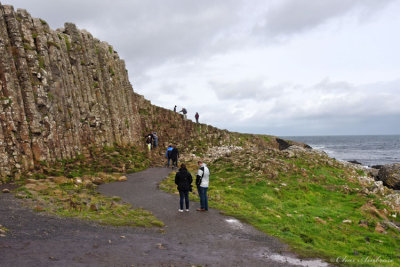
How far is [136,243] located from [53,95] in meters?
22.6

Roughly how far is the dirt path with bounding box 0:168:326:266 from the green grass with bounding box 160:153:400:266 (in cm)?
180

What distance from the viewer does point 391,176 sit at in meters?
38.4

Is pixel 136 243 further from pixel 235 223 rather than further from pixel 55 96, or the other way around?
pixel 55 96

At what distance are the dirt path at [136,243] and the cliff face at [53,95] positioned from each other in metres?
9.34

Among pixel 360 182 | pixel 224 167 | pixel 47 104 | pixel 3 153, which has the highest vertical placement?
pixel 47 104

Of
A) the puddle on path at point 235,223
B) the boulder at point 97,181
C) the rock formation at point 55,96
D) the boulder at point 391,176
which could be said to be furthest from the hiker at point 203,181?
the boulder at point 391,176

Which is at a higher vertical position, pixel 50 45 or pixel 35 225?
pixel 50 45

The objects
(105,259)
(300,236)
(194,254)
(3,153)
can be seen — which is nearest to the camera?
(105,259)

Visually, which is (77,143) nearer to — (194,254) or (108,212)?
(108,212)

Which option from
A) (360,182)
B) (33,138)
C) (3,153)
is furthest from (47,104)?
(360,182)

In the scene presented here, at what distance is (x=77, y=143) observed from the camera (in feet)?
105

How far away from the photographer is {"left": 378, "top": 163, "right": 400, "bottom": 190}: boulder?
37625 millimetres

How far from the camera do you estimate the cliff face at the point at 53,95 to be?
24.4m

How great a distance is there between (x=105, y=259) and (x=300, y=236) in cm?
967
